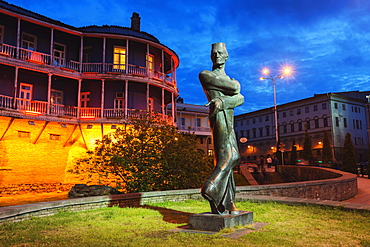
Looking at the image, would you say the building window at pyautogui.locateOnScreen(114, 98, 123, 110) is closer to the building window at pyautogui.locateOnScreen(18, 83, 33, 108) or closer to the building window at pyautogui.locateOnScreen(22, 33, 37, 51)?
the building window at pyautogui.locateOnScreen(18, 83, 33, 108)

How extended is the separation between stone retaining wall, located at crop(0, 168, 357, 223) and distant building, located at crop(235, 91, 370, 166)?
43175 millimetres

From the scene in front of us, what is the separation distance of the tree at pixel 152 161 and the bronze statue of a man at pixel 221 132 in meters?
7.13

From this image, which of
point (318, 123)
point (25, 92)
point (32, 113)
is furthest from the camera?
point (318, 123)

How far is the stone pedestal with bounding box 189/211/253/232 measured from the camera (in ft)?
17.6

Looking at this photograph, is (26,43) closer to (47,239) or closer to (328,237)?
(47,239)

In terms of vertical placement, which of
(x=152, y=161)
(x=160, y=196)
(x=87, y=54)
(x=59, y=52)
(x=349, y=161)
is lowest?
(x=160, y=196)

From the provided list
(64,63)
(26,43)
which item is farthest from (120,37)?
(26,43)

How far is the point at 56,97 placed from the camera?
75.3ft

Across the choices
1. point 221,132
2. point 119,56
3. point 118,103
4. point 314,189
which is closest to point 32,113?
point 118,103

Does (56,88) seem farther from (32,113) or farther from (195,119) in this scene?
(195,119)

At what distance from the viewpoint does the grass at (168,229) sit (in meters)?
4.73

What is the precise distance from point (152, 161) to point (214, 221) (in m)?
8.05

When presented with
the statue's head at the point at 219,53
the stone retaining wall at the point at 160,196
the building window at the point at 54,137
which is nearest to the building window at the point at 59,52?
the building window at the point at 54,137

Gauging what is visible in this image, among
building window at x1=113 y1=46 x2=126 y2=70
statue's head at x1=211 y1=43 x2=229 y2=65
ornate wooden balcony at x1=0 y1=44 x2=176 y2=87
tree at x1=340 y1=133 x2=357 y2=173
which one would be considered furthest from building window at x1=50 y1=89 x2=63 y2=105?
tree at x1=340 y1=133 x2=357 y2=173
